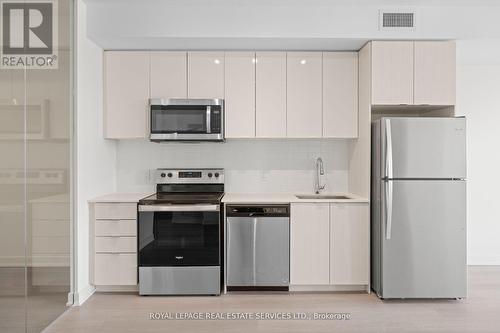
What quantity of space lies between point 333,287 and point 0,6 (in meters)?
3.42

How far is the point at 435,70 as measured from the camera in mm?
3840

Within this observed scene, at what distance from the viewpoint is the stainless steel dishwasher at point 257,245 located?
3.87 metres

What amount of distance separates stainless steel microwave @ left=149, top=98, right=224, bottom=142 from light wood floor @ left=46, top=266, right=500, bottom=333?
4.96ft

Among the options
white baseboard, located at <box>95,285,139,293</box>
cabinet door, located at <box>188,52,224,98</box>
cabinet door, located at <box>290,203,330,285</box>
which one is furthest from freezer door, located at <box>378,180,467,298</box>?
white baseboard, located at <box>95,285,139,293</box>

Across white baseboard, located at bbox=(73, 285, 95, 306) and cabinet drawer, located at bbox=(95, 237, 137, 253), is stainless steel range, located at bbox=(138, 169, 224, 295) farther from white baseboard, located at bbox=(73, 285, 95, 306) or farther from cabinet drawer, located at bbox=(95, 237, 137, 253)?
white baseboard, located at bbox=(73, 285, 95, 306)

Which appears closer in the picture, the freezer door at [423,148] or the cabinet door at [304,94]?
the freezer door at [423,148]

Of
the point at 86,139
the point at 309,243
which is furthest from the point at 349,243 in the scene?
the point at 86,139

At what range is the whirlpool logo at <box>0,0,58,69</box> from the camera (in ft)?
8.29

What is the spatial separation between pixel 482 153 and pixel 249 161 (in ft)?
8.78

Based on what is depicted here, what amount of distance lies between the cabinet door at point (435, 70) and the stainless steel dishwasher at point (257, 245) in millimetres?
1670

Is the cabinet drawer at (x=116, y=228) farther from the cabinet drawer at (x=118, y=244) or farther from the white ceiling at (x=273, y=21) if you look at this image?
the white ceiling at (x=273, y=21)

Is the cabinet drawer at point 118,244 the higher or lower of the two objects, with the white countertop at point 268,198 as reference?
lower

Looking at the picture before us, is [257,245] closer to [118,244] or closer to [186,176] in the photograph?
[186,176]

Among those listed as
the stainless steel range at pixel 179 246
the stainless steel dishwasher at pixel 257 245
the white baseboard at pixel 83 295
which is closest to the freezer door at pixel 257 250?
the stainless steel dishwasher at pixel 257 245
